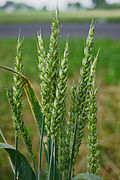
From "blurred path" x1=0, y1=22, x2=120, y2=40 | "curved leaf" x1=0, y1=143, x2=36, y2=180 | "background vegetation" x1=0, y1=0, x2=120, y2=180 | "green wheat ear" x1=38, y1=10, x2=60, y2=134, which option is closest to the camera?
"green wheat ear" x1=38, y1=10, x2=60, y2=134

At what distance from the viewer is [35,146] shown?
1.98m

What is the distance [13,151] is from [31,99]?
5.7 inches

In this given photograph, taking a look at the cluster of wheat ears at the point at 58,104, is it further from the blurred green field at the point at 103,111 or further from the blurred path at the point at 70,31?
the blurred path at the point at 70,31

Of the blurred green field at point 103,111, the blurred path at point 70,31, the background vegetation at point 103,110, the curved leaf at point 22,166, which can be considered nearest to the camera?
the curved leaf at point 22,166

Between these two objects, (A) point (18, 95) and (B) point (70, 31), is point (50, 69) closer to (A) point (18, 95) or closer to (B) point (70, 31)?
(A) point (18, 95)

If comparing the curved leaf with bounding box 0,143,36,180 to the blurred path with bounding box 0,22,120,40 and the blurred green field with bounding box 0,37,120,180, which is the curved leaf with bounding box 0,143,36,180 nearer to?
the blurred green field with bounding box 0,37,120,180

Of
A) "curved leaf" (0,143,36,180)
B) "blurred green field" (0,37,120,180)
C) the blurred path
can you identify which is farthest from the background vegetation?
the blurred path

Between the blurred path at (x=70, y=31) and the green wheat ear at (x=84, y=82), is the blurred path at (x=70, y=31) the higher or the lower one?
the higher one

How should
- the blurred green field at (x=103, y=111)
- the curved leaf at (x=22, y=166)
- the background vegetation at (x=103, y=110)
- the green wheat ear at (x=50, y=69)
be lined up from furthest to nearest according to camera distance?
the blurred green field at (x=103, y=111)
the background vegetation at (x=103, y=110)
the curved leaf at (x=22, y=166)
the green wheat ear at (x=50, y=69)

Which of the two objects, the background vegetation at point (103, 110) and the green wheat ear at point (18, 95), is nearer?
the green wheat ear at point (18, 95)

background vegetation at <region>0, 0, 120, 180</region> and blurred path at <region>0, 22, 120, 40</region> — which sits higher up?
blurred path at <region>0, 22, 120, 40</region>

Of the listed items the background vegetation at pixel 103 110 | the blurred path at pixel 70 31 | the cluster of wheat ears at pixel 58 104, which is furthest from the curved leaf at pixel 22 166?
the blurred path at pixel 70 31

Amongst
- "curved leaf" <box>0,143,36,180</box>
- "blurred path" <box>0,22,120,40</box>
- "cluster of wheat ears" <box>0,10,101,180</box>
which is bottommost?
"curved leaf" <box>0,143,36,180</box>

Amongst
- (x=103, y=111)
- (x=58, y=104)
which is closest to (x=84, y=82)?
(x=58, y=104)
